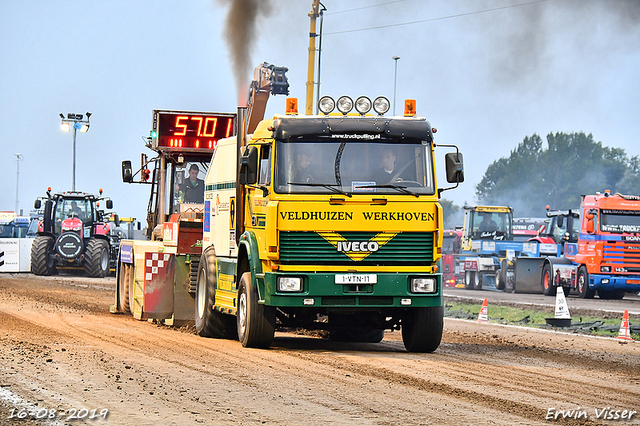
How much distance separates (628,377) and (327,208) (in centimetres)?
409

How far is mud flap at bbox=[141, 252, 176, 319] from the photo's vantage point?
17.2 meters

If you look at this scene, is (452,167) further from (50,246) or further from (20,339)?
(50,246)

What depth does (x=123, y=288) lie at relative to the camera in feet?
65.7

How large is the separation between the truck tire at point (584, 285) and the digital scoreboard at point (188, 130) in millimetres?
18005

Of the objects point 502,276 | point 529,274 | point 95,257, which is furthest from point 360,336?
point 502,276

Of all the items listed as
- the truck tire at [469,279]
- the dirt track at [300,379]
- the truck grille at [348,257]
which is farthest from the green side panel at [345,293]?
the truck tire at [469,279]

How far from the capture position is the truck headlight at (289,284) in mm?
12523

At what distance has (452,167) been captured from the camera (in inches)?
514

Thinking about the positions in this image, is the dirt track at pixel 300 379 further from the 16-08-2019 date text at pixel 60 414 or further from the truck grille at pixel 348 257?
the truck grille at pixel 348 257

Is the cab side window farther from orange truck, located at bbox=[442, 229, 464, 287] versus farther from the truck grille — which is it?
orange truck, located at bbox=[442, 229, 464, 287]

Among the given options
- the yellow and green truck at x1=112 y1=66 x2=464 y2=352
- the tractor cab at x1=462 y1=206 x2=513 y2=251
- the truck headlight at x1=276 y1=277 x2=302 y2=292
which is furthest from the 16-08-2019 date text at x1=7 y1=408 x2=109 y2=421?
the tractor cab at x1=462 y1=206 x2=513 y2=251

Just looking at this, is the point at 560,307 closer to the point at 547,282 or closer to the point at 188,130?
the point at 188,130

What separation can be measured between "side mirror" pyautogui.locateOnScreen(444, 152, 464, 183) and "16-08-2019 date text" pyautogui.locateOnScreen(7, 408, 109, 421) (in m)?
6.40

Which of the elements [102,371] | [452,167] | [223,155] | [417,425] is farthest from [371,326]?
[417,425]
